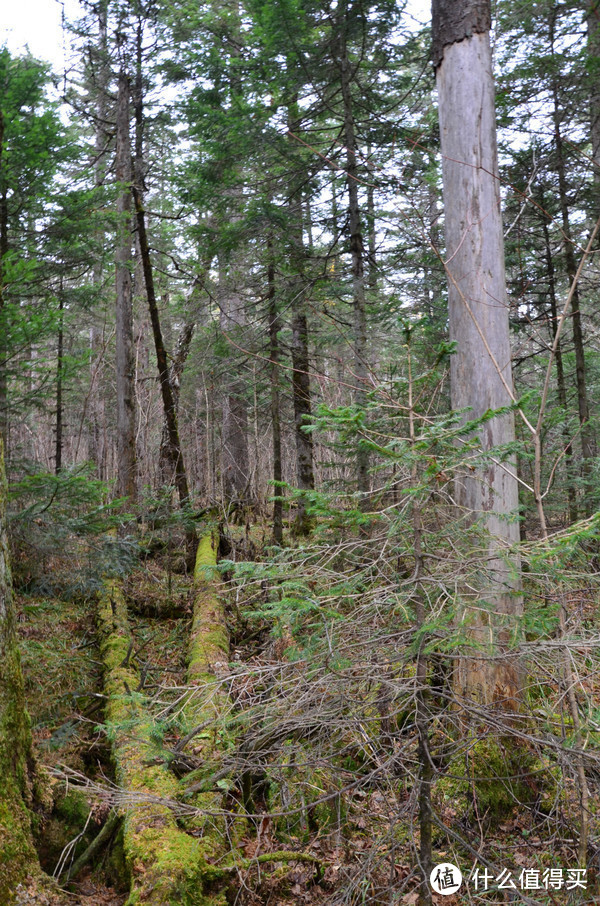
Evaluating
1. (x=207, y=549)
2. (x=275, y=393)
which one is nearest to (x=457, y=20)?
(x=275, y=393)

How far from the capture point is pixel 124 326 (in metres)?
11.7

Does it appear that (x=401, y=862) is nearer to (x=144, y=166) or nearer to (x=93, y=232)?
(x=93, y=232)

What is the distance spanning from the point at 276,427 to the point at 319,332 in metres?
3.66

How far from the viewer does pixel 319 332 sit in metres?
13.3

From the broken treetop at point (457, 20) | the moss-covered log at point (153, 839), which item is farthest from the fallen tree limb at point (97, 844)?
the broken treetop at point (457, 20)

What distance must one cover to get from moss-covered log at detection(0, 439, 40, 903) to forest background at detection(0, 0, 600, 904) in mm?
21

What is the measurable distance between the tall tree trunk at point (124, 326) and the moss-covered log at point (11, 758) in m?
6.76

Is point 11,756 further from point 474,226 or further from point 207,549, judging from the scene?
point 207,549

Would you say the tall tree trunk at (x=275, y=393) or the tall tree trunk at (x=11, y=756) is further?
the tall tree trunk at (x=275, y=393)

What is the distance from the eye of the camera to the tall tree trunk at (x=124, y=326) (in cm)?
1067

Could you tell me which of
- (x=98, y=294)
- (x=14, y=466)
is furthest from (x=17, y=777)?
(x=98, y=294)

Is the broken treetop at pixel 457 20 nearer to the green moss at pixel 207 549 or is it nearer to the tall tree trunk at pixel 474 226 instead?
the tall tree trunk at pixel 474 226

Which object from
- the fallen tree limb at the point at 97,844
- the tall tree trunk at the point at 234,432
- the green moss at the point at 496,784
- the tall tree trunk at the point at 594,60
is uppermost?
the tall tree trunk at the point at 594,60

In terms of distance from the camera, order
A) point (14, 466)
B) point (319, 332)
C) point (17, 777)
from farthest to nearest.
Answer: point (319, 332) → point (14, 466) → point (17, 777)
